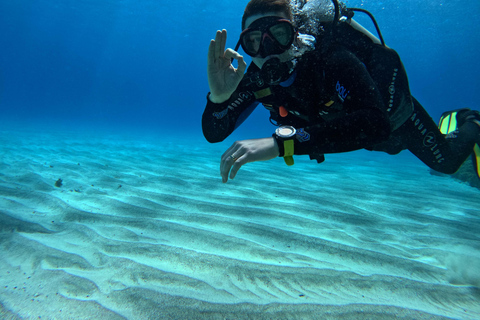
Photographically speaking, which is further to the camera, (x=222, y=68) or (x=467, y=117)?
(x=467, y=117)

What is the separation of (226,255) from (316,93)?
170cm

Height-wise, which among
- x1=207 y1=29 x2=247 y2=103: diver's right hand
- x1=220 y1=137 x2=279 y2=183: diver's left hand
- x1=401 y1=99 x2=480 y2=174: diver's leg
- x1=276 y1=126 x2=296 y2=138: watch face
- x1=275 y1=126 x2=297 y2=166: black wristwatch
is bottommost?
x1=220 y1=137 x2=279 y2=183: diver's left hand

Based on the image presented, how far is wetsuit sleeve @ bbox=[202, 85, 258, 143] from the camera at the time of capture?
7.81ft

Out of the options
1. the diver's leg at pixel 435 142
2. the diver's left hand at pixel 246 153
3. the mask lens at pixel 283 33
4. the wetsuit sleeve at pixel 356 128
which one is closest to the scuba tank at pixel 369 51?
the mask lens at pixel 283 33

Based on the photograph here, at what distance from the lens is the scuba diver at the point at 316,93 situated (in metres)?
1.46

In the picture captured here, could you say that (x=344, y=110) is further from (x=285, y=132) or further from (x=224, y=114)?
(x=224, y=114)

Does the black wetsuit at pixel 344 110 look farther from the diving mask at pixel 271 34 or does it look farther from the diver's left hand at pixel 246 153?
the diving mask at pixel 271 34

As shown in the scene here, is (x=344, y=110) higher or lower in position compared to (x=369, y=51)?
lower

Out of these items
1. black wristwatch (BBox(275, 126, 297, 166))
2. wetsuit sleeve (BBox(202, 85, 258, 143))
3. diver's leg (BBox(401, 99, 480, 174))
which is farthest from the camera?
diver's leg (BBox(401, 99, 480, 174))

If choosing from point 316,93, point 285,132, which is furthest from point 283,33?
point 285,132

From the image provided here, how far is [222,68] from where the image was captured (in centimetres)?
202

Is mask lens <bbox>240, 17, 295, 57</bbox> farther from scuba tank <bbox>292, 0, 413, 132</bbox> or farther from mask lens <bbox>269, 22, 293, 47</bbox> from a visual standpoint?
scuba tank <bbox>292, 0, 413, 132</bbox>

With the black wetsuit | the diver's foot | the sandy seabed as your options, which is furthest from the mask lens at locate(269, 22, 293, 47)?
the diver's foot

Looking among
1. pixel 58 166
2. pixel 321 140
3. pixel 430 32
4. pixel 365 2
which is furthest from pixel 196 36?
pixel 321 140
